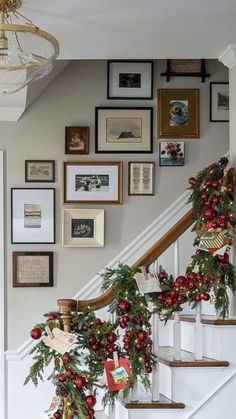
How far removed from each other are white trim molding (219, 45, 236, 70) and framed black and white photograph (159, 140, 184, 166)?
3.41 feet

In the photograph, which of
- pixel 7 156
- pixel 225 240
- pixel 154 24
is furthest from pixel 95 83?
pixel 225 240

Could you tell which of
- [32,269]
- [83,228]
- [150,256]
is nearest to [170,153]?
[83,228]

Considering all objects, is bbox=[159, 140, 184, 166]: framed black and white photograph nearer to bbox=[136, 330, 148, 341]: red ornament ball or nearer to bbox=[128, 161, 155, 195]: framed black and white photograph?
bbox=[128, 161, 155, 195]: framed black and white photograph

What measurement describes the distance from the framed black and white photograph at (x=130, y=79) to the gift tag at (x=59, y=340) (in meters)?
2.17

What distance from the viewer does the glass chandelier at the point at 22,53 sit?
247 cm

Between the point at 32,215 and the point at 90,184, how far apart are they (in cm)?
46

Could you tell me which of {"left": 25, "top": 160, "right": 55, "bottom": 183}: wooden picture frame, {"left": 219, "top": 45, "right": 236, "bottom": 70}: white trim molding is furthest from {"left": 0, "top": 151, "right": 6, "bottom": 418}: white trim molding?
{"left": 219, "top": 45, "right": 236, "bottom": 70}: white trim molding

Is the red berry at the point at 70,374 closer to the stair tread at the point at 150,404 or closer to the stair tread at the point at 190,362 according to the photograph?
the stair tread at the point at 150,404

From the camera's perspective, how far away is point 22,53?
2.54 meters

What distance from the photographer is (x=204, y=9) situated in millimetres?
2932

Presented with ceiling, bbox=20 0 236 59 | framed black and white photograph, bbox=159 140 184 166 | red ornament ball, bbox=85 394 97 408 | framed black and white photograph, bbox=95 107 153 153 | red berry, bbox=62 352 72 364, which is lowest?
red ornament ball, bbox=85 394 97 408

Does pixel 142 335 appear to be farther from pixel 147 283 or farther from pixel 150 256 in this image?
pixel 150 256

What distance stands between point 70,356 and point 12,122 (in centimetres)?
218

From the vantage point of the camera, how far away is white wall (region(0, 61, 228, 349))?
4539mm
